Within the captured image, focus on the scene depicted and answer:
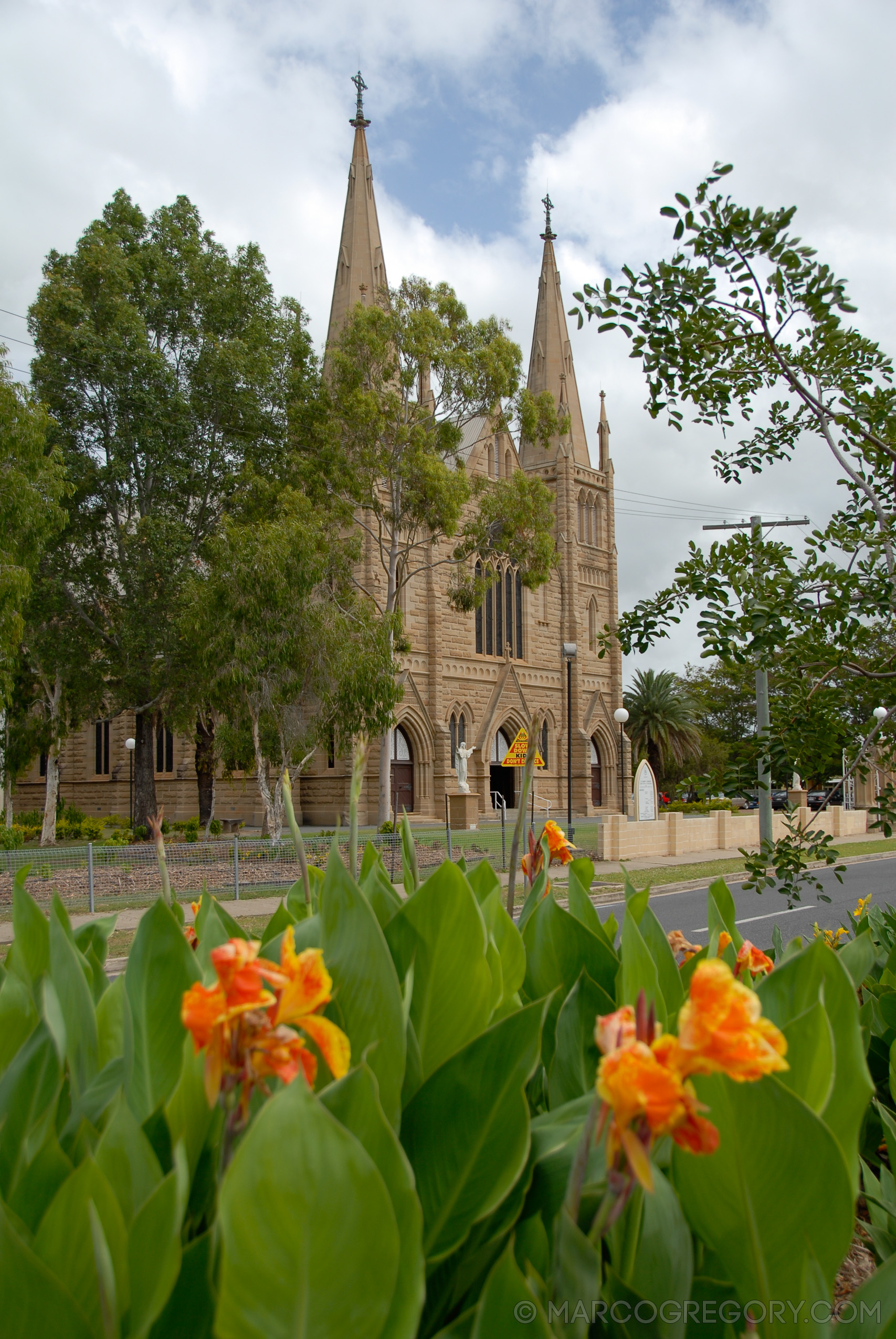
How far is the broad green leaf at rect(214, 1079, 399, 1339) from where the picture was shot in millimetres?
764

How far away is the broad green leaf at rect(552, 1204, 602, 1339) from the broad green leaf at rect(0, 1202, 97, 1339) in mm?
432

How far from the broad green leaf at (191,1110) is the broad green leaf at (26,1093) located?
7.0 inches

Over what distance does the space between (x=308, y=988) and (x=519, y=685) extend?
42.9m

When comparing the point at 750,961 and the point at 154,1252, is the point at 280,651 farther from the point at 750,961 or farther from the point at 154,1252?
the point at 154,1252

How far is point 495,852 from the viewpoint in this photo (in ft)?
68.7

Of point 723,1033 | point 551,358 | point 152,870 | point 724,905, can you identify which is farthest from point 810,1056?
point 551,358

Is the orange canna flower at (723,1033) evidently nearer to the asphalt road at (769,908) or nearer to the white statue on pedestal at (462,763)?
the asphalt road at (769,908)

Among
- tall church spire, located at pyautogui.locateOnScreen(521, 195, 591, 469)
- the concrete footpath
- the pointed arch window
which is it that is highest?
tall church spire, located at pyautogui.locateOnScreen(521, 195, 591, 469)

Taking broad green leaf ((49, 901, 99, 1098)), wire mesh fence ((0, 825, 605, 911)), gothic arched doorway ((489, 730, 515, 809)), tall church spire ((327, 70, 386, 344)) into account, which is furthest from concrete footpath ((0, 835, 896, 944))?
tall church spire ((327, 70, 386, 344))

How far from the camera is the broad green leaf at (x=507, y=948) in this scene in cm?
156

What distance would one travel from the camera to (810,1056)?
1092mm

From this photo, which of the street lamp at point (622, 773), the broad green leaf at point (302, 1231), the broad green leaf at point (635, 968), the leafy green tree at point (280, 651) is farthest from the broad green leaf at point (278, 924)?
the street lamp at point (622, 773)

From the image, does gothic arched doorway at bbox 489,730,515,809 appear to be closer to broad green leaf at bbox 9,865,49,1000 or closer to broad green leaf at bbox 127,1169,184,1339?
broad green leaf at bbox 9,865,49,1000

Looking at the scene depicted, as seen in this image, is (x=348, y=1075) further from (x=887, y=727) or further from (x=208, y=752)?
(x=208, y=752)
